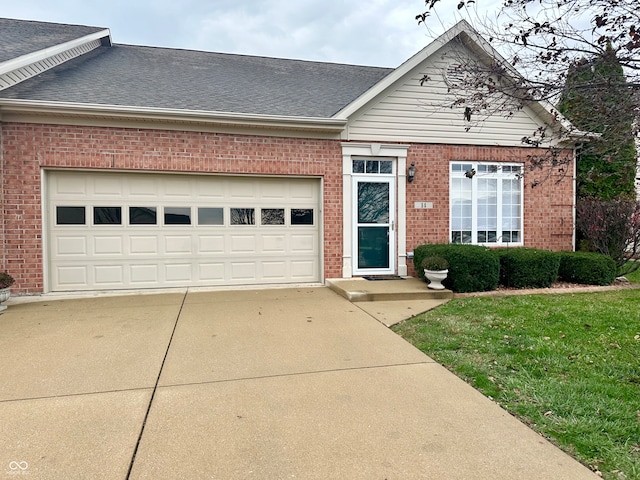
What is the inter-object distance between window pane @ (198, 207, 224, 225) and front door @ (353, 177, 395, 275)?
9.52 feet

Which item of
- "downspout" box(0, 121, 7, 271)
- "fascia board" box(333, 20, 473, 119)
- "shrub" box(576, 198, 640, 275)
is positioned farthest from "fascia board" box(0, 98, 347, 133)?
"shrub" box(576, 198, 640, 275)

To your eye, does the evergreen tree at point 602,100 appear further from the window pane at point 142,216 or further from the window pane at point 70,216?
the window pane at point 70,216

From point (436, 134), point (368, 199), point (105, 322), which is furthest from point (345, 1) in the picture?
point (105, 322)

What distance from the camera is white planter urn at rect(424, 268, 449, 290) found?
6.76 meters

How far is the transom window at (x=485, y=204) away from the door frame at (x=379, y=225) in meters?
1.46

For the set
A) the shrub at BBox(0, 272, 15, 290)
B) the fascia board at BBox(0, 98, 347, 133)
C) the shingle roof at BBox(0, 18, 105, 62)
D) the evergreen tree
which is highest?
the shingle roof at BBox(0, 18, 105, 62)

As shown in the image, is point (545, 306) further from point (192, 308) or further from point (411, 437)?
point (192, 308)

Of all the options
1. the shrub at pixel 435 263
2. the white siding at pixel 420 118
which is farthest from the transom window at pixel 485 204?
the shrub at pixel 435 263

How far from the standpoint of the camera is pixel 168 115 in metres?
6.88

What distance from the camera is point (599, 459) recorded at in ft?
7.34

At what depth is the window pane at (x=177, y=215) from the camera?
7.41m

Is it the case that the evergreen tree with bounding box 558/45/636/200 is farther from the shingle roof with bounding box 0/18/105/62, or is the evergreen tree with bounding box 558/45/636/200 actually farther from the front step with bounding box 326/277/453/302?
the shingle roof with bounding box 0/18/105/62

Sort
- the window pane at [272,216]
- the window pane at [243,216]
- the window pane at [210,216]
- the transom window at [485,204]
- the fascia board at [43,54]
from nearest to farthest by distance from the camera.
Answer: the fascia board at [43,54] → the window pane at [210,216] → the window pane at [243,216] → the window pane at [272,216] → the transom window at [485,204]

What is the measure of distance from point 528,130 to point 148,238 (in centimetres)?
905
